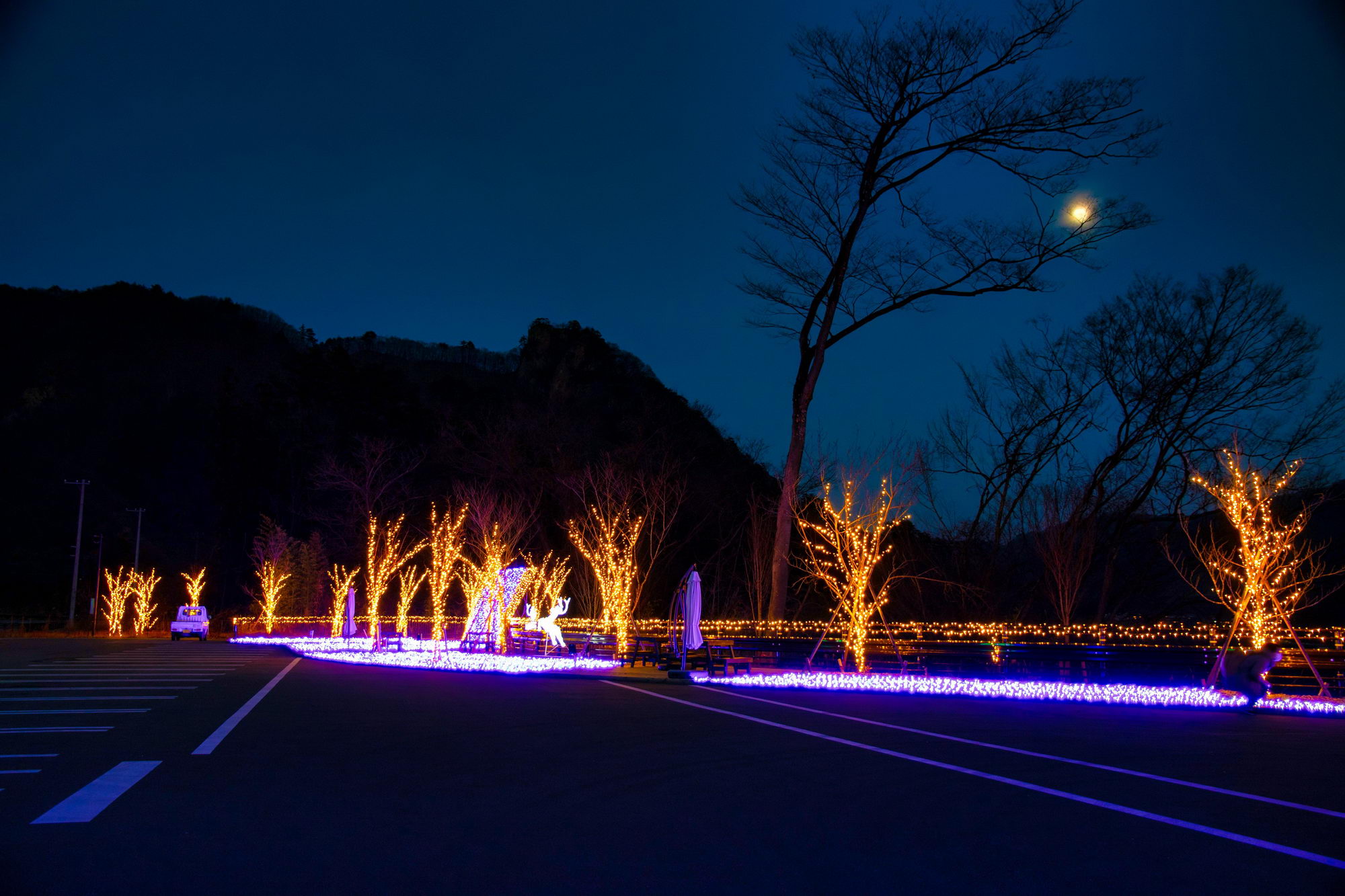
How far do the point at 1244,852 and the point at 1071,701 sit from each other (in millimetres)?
10971

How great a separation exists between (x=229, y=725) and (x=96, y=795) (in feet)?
14.0

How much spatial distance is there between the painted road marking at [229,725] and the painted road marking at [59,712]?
1.17 meters

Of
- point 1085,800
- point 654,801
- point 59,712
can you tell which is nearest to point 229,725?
point 59,712

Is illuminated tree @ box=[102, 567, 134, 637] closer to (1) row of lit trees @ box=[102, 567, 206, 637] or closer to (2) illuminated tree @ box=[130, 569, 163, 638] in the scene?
(1) row of lit trees @ box=[102, 567, 206, 637]

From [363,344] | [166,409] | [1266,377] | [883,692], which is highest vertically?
[363,344]

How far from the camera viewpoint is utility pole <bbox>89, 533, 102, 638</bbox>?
4959 centimetres

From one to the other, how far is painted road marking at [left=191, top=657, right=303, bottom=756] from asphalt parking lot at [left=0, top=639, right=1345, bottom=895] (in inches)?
2.1

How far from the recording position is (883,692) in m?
16.9

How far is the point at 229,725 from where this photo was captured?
404 inches

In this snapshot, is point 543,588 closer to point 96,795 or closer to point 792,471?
point 792,471

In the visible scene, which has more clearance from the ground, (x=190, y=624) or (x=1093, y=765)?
(x=190, y=624)

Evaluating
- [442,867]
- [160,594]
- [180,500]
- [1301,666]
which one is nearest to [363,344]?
[180,500]

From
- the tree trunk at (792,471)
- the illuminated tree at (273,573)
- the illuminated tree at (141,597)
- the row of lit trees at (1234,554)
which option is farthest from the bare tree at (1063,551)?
the illuminated tree at (141,597)

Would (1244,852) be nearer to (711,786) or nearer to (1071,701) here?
(711,786)
